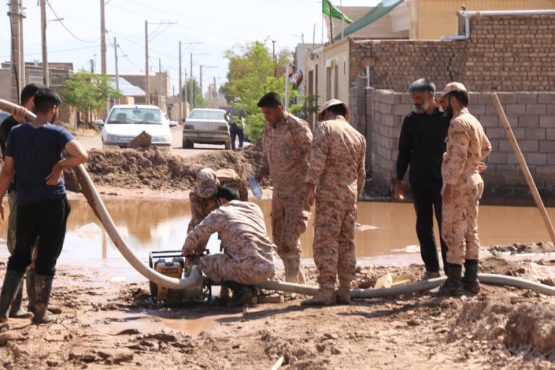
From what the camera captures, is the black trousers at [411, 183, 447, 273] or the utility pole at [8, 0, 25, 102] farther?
the utility pole at [8, 0, 25, 102]

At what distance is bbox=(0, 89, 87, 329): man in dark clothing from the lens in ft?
24.0

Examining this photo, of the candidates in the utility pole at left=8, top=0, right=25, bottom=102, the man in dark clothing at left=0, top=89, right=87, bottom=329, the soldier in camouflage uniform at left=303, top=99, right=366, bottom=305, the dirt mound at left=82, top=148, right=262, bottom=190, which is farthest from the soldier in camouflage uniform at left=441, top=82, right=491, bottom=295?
the utility pole at left=8, top=0, right=25, bottom=102

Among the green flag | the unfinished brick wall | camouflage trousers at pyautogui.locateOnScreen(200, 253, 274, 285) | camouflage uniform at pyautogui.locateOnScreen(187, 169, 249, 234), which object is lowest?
camouflage trousers at pyautogui.locateOnScreen(200, 253, 274, 285)

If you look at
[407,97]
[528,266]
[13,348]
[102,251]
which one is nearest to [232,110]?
[407,97]

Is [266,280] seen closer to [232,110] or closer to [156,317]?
[156,317]

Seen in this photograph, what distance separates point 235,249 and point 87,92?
49.5 m

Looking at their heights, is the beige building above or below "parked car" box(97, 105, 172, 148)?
above

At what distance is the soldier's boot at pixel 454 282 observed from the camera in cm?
823

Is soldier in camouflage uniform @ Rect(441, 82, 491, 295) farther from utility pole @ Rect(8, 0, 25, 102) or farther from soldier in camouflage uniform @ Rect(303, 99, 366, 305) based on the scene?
utility pole @ Rect(8, 0, 25, 102)

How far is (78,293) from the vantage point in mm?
9344

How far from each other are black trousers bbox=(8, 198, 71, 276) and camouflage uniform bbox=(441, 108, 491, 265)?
300 cm

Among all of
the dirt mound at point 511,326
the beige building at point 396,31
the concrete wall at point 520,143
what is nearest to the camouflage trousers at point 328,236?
the dirt mound at point 511,326

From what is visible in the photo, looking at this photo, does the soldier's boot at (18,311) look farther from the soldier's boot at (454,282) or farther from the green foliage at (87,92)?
the green foliage at (87,92)

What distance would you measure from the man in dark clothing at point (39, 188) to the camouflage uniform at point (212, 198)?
147 centimetres
